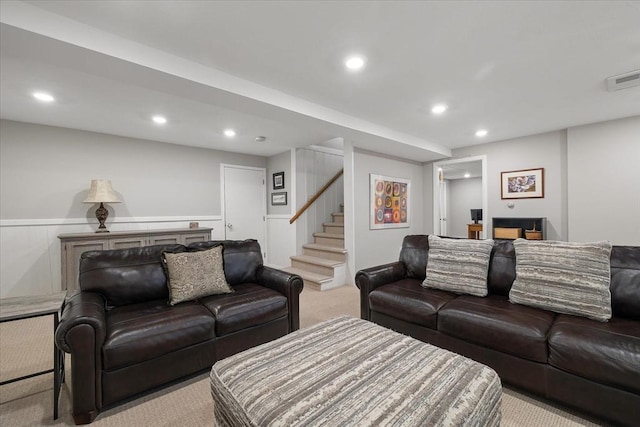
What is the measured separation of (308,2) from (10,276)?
475cm

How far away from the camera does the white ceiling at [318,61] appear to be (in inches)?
65.0

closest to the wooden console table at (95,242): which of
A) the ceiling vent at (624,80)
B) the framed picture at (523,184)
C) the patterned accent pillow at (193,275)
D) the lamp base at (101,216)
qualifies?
the lamp base at (101,216)

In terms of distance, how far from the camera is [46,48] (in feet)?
5.65

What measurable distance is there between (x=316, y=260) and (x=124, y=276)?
9.80 ft

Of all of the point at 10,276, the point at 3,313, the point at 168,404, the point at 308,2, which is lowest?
the point at 168,404

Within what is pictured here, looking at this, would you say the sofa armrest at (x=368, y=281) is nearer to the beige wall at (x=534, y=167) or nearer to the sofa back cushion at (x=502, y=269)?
the sofa back cushion at (x=502, y=269)

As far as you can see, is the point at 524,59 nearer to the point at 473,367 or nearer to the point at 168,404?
the point at 473,367

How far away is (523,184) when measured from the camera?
4.40 metres

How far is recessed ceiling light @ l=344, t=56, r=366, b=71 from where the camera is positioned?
7.08ft

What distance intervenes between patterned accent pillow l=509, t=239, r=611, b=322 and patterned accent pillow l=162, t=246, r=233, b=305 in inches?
92.5

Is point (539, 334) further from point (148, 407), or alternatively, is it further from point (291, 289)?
point (148, 407)

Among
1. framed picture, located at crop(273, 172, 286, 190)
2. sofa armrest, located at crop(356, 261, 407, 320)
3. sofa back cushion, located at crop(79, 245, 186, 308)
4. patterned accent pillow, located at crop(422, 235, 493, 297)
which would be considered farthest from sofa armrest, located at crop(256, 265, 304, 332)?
framed picture, located at crop(273, 172, 286, 190)

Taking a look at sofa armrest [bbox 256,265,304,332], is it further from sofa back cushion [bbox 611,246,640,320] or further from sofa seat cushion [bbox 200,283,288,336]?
sofa back cushion [bbox 611,246,640,320]

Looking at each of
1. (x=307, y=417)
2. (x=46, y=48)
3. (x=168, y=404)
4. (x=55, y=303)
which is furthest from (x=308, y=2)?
(x=168, y=404)
